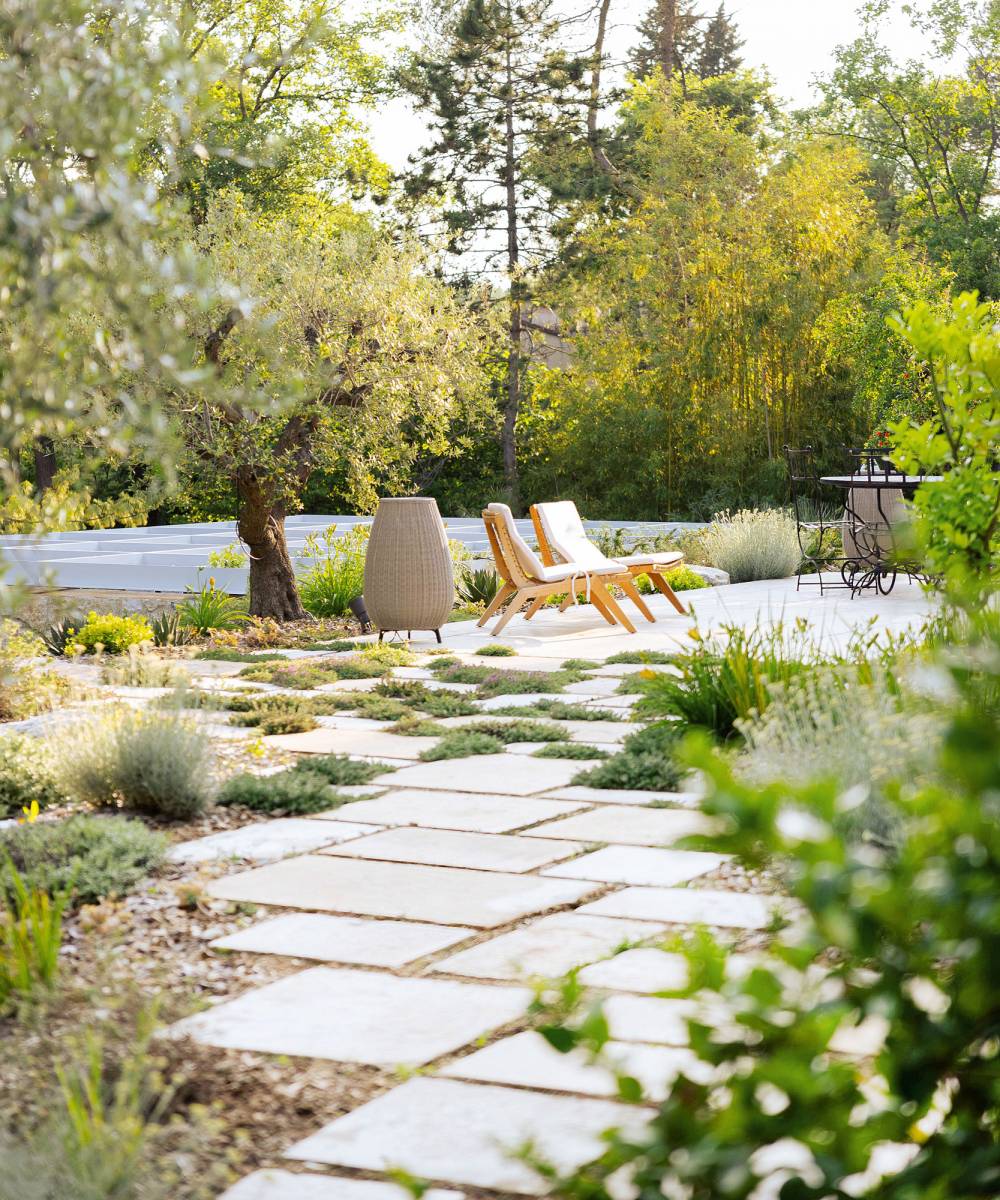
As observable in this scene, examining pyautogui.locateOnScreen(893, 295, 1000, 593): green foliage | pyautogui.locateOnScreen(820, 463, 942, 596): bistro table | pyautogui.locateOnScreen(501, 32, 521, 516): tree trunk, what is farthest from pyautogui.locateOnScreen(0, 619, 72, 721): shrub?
pyautogui.locateOnScreen(501, 32, 521, 516): tree trunk

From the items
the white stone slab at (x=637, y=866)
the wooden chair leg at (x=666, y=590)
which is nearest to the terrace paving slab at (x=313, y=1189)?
the white stone slab at (x=637, y=866)

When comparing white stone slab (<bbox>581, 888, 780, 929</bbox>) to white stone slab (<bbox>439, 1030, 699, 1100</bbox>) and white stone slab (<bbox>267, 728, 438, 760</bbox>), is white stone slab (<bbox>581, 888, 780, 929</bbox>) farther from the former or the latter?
white stone slab (<bbox>267, 728, 438, 760</bbox>)

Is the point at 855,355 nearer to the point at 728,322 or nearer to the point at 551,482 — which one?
the point at 728,322

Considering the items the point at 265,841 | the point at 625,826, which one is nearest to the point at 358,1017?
the point at 265,841

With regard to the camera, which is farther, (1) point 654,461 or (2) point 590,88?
(2) point 590,88

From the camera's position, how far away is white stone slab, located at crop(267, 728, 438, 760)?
5938mm

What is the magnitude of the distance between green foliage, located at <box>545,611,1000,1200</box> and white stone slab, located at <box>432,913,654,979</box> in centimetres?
185

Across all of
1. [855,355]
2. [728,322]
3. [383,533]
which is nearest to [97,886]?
[383,533]

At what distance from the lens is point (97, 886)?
3.80 metres

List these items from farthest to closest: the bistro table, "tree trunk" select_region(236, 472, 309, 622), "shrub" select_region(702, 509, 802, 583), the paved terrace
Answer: "shrub" select_region(702, 509, 802, 583)
the paved terrace
the bistro table
"tree trunk" select_region(236, 472, 309, 622)

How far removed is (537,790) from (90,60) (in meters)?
2.93

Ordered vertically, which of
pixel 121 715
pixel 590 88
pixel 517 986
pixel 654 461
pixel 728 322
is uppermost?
pixel 590 88

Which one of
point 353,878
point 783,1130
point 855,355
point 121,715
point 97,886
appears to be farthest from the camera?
point 855,355

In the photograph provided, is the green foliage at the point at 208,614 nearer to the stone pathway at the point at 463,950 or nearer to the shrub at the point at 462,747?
the shrub at the point at 462,747
